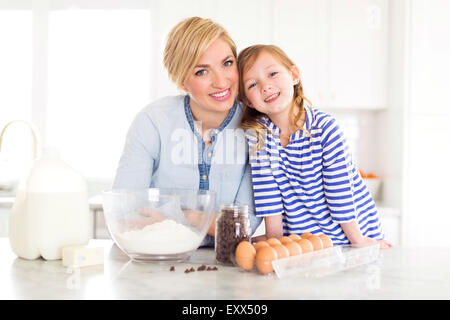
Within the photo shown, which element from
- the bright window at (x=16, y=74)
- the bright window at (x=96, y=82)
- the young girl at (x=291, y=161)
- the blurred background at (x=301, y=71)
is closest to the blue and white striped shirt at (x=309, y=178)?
the young girl at (x=291, y=161)

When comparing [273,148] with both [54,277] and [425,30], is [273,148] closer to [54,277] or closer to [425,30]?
[54,277]

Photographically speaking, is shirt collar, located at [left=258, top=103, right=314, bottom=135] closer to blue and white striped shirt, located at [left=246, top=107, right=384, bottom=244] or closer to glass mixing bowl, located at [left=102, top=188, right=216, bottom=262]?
blue and white striped shirt, located at [left=246, top=107, right=384, bottom=244]

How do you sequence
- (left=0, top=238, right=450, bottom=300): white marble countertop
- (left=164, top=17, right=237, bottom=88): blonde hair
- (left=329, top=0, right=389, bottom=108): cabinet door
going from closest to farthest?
(left=0, top=238, right=450, bottom=300): white marble countertop
(left=164, top=17, right=237, bottom=88): blonde hair
(left=329, top=0, right=389, bottom=108): cabinet door

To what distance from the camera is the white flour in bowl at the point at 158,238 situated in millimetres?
1065

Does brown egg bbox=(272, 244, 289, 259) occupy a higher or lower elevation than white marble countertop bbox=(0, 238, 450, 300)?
higher

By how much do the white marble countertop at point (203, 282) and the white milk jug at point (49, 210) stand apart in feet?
0.13

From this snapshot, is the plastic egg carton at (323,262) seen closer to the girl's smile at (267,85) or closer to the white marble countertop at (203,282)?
the white marble countertop at (203,282)

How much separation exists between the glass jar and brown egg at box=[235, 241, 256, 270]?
0.19ft

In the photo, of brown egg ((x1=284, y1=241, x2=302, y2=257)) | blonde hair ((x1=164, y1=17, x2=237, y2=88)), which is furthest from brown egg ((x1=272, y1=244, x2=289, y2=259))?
blonde hair ((x1=164, y1=17, x2=237, y2=88))

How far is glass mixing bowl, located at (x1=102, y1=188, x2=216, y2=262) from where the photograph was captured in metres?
1.07

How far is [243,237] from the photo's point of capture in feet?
3.61


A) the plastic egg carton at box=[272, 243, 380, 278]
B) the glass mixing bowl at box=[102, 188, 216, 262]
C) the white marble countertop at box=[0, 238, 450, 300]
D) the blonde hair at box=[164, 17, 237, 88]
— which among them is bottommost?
the white marble countertop at box=[0, 238, 450, 300]

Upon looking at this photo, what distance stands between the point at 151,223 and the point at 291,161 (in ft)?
1.93

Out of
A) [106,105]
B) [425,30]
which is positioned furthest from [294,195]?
[106,105]
